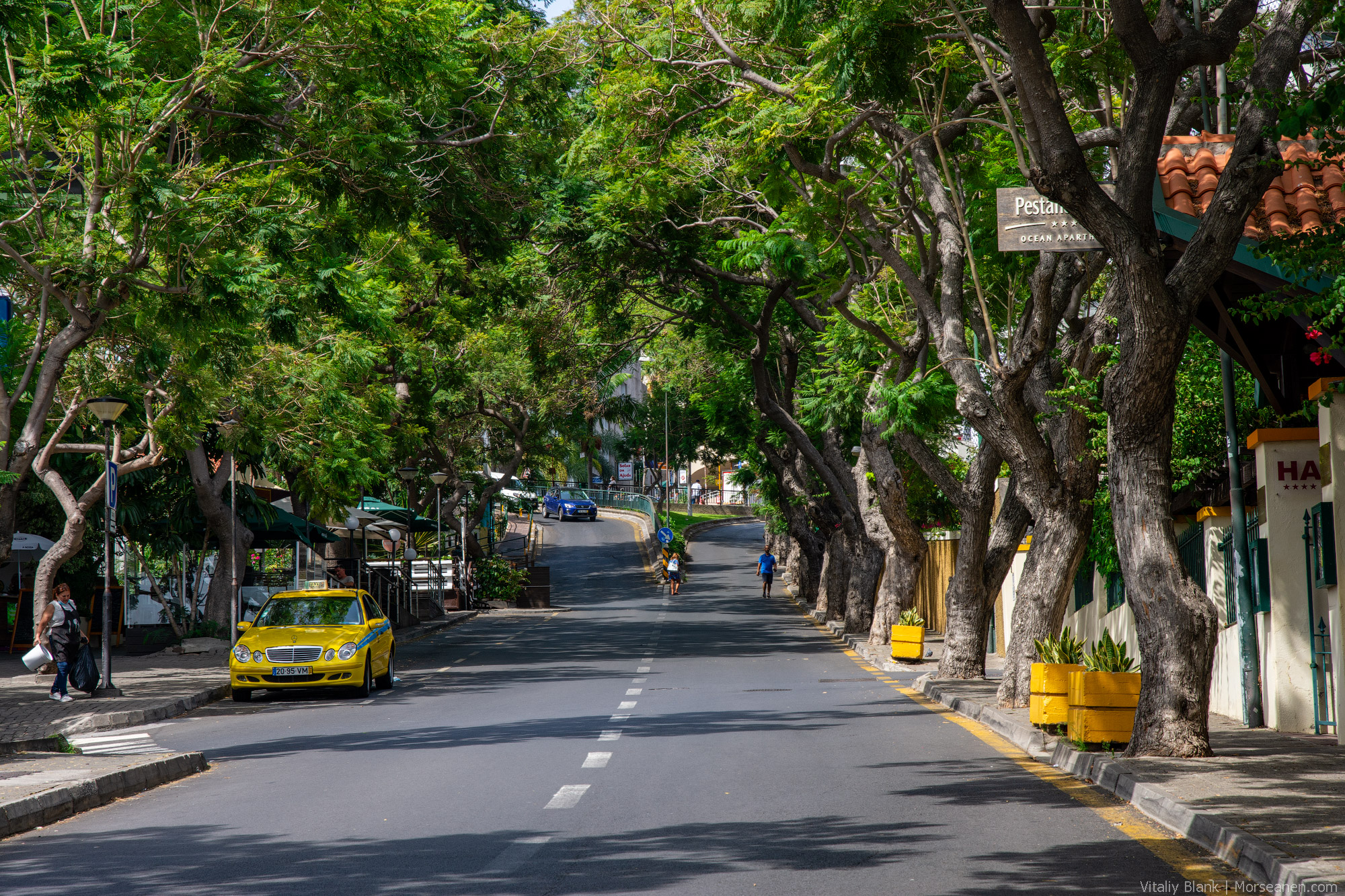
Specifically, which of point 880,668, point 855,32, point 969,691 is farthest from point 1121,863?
point 880,668

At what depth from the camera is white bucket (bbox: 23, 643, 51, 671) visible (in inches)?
663

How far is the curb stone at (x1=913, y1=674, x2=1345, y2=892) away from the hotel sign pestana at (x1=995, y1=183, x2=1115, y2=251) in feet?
13.7

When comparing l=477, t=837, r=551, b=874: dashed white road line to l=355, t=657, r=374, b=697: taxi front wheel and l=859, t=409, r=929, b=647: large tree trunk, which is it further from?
l=859, t=409, r=929, b=647: large tree trunk

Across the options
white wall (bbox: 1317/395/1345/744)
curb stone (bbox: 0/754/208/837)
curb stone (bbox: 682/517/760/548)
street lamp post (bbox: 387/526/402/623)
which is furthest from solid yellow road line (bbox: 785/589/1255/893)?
curb stone (bbox: 682/517/760/548)

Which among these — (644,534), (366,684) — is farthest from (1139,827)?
(644,534)

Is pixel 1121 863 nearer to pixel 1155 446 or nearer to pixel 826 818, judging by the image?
pixel 826 818

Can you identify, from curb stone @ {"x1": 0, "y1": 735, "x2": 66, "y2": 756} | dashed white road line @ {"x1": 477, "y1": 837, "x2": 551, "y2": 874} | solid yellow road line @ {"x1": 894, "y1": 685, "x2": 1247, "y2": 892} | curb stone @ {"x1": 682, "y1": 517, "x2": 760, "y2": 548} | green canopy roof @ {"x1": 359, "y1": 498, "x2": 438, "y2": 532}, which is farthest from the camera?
curb stone @ {"x1": 682, "y1": 517, "x2": 760, "y2": 548}

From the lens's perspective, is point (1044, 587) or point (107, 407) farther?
point (107, 407)

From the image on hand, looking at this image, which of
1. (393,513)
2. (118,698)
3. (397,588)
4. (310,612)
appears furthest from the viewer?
(393,513)

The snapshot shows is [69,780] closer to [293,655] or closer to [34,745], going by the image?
[34,745]

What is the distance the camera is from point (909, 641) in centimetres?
2227

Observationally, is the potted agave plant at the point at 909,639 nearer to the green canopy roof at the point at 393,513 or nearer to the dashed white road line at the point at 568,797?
the dashed white road line at the point at 568,797

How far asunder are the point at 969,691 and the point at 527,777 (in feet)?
26.6

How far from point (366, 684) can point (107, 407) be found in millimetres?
5063
